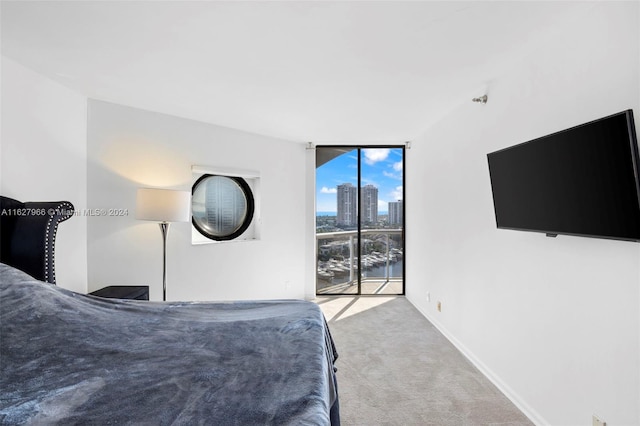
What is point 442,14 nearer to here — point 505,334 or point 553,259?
point 553,259

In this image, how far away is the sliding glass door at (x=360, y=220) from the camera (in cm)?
470

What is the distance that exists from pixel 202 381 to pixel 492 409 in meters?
1.99

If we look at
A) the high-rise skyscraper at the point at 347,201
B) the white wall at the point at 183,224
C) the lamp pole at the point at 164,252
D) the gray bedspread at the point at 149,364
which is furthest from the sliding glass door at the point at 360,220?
the gray bedspread at the point at 149,364

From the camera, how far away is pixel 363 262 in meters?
4.76

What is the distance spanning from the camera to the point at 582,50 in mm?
1561

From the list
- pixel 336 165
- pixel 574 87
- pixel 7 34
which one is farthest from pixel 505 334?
pixel 7 34

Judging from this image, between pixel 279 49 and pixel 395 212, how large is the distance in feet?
11.1

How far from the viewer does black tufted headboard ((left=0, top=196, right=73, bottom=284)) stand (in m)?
1.86

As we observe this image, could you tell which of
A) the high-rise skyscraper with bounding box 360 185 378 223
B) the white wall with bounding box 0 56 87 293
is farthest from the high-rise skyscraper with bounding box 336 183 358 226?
the white wall with bounding box 0 56 87 293

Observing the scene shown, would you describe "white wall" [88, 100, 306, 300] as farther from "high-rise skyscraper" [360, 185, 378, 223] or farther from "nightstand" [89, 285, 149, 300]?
"high-rise skyscraper" [360, 185, 378, 223]

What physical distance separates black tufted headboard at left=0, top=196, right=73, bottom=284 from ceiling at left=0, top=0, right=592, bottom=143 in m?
1.08

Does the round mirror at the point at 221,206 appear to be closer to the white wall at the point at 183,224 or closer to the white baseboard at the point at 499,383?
the white wall at the point at 183,224

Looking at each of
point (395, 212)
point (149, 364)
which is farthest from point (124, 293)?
point (395, 212)

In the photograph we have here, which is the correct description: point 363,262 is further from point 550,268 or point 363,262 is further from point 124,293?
point 124,293
